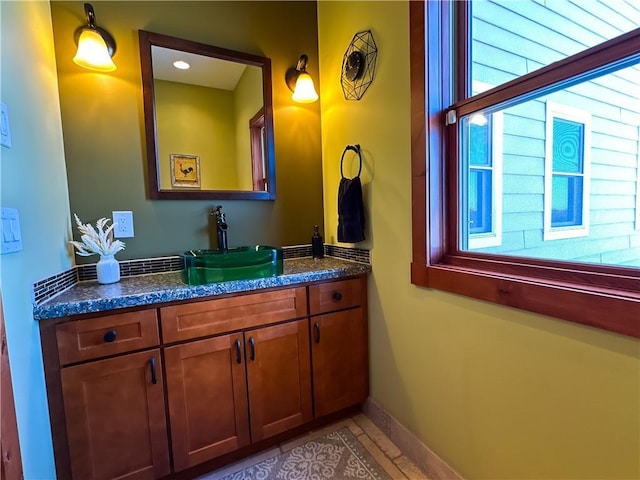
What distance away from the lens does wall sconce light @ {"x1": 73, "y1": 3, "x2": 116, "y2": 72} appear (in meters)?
1.34

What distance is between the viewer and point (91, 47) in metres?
1.35

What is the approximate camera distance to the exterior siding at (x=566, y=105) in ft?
2.72

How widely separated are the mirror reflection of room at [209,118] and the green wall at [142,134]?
0.10 meters

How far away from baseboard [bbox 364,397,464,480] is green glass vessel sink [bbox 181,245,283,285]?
962mm

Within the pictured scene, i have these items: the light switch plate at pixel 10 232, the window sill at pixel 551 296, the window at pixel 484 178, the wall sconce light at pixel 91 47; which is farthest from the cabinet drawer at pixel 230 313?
the wall sconce light at pixel 91 47

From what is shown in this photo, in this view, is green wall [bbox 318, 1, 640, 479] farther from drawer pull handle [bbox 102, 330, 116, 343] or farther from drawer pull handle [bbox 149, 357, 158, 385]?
drawer pull handle [bbox 102, 330, 116, 343]

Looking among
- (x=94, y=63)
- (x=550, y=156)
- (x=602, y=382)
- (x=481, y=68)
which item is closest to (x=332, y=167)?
(x=481, y=68)

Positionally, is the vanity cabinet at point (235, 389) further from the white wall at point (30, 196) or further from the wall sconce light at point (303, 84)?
the wall sconce light at point (303, 84)

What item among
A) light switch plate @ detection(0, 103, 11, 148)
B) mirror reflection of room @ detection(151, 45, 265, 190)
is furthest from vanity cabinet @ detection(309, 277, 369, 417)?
light switch plate @ detection(0, 103, 11, 148)

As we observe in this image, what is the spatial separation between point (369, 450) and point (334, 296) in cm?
78

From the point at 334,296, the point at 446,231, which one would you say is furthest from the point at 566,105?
the point at 334,296

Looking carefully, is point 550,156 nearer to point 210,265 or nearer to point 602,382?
point 602,382

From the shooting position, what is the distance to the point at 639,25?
30.6 inches

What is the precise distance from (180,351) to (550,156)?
157 centimetres
